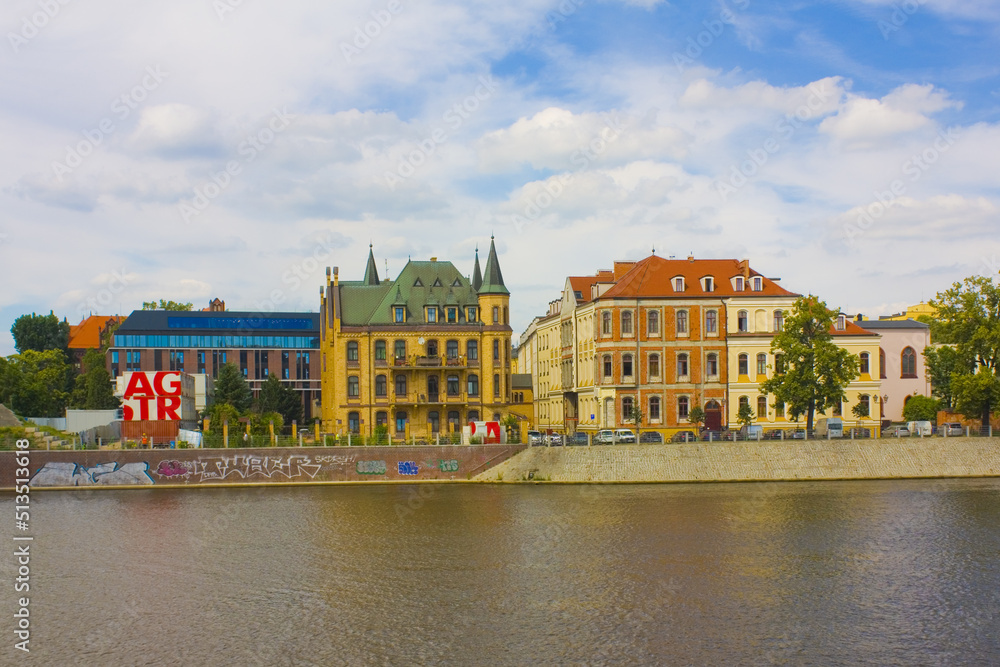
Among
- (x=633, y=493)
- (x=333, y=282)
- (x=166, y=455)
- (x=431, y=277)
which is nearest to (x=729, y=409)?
(x=633, y=493)

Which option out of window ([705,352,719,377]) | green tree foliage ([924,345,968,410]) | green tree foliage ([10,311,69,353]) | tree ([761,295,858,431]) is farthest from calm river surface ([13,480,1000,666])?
green tree foliage ([10,311,69,353])

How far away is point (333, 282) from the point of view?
3580 inches

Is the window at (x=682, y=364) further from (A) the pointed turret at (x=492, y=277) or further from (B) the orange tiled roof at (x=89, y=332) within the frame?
(B) the orange tiled roof at (x=89, y=332)

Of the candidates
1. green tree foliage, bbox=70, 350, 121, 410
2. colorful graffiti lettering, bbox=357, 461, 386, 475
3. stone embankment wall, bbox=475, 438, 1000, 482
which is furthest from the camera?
green tree foliage, bbox=70, 350, 121, 410

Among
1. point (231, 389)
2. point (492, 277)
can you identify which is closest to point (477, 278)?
point (492, 277)

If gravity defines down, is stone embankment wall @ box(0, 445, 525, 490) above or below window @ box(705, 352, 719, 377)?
below

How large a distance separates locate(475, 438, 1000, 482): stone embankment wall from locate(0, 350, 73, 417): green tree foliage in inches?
2420

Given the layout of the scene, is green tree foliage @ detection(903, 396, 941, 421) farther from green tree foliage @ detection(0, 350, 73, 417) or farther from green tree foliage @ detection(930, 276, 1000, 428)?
green tree foliage @ detection(0, 350, 73, 417)

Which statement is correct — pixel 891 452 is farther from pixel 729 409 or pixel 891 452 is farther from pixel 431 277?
pixel 431 277

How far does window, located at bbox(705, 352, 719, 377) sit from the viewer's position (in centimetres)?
8219

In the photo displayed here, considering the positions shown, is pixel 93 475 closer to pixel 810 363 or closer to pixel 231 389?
pixel 231 389

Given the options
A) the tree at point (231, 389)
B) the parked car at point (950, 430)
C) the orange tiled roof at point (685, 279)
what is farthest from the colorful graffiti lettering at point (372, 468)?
the parked car at point (950, 430)

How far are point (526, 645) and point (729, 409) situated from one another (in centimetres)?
5584

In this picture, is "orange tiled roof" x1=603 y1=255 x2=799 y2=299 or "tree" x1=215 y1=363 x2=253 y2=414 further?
"tree" x1=215 y1=363 x2=253 y2=414
